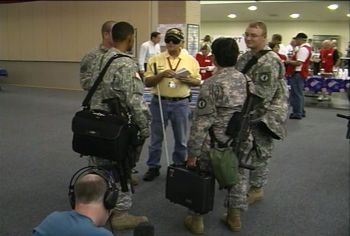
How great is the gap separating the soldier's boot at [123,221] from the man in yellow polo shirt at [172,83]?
38.6 inches

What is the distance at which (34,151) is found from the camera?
523cm

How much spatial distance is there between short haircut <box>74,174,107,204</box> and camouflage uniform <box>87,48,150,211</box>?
1.34 m

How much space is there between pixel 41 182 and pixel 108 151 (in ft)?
5.30

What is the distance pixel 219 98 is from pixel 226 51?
1.01ft

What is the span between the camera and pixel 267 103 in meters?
3.29

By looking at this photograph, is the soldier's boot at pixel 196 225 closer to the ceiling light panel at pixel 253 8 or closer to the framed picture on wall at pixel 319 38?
the ceiling light panel at pixel 253 8

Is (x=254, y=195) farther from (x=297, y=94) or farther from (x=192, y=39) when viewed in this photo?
(x=192, y=39)

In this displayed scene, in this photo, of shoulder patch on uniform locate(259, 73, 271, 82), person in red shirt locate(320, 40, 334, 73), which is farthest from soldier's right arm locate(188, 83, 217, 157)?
person in red shirt locate(320, 40, 334, 73)

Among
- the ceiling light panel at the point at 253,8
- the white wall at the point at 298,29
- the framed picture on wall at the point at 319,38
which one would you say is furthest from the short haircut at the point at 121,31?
the framed picture on wall at the point at 319,38

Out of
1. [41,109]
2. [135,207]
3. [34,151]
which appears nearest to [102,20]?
[41,109]

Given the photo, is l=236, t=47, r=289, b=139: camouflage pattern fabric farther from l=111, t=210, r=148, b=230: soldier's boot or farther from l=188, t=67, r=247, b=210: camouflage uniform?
l=111, t=210, r=148, b=230: soldier's boot

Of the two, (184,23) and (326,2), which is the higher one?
(326,2)

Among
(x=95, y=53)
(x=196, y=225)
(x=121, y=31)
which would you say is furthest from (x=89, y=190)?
(x=95, y=53)

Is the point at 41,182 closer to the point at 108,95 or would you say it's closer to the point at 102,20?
the point at 108,95
